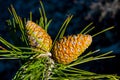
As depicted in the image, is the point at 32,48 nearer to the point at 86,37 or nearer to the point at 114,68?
the point at 86,37

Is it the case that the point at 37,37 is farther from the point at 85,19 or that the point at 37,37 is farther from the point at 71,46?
the point at 85,19

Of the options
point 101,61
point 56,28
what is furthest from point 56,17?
point 101,61

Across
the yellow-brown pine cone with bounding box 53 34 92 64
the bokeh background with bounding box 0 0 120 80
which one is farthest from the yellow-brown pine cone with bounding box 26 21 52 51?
the bokeh background with bounding box 0 0 120 80

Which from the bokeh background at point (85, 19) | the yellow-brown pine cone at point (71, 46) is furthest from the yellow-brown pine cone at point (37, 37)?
the bokeh background at point (85, 19)

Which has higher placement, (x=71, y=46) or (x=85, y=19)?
(x=85, y=19)

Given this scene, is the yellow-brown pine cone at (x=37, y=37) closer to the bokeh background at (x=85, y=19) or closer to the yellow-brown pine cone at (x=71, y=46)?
the yellow-brown pine cone at (x=71, y=46)

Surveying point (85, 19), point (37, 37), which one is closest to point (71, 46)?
point (37, 37)

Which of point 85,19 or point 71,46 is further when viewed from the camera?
point 85,19
